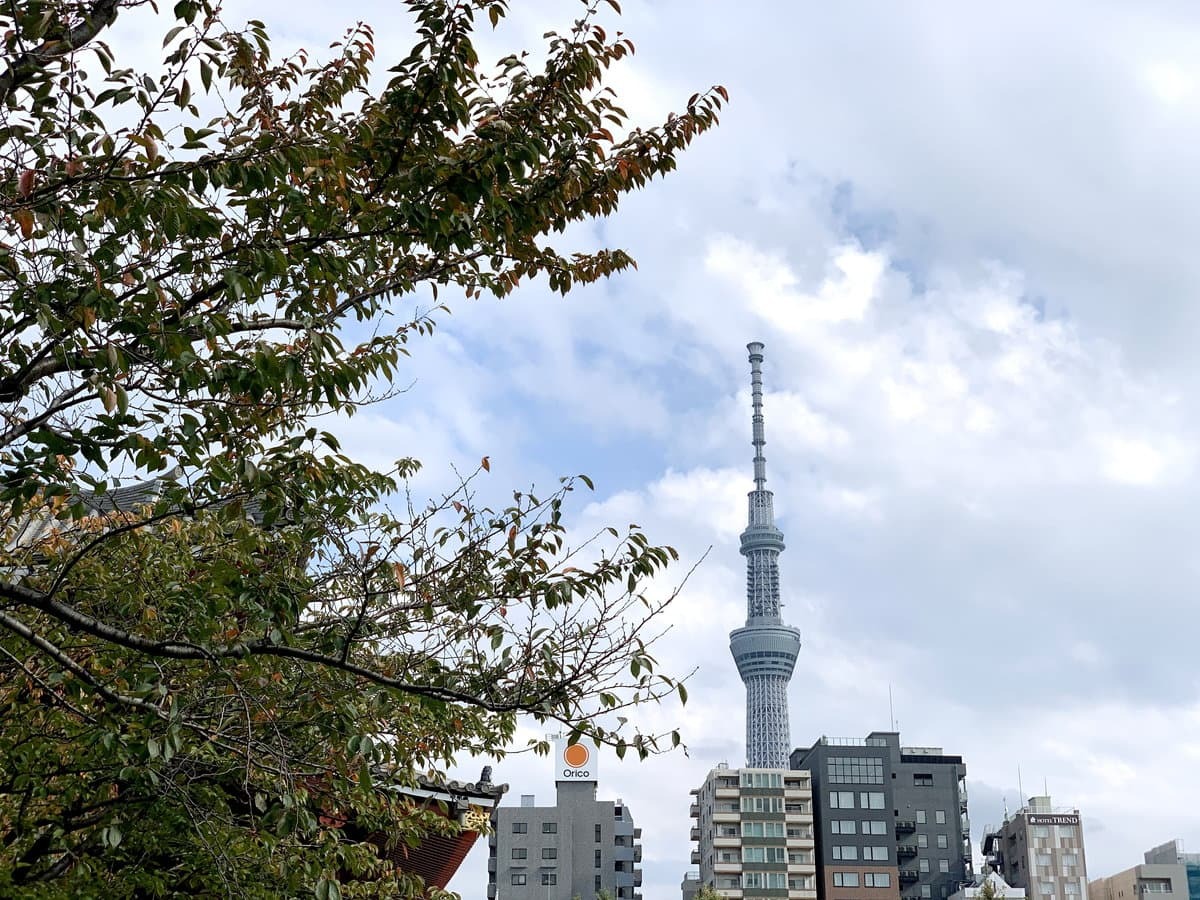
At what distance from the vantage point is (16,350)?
788 cm

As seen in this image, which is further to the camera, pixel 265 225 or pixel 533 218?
pixel 533 218

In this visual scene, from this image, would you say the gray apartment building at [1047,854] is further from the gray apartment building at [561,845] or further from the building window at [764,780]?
the gray apartment building at [561,845]

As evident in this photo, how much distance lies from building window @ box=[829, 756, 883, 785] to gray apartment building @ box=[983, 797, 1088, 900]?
49.0 feet

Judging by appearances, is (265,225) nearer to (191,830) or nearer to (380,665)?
(380,665)

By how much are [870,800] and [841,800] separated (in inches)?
101

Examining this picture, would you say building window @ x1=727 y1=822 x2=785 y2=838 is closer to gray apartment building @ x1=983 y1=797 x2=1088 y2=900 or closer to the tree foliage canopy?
gray apartment building @ x1=983 y1=797 x2=1088 y2=900

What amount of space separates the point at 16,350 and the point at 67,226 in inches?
33.8

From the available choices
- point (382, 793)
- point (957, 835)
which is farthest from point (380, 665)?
point (957, 835)

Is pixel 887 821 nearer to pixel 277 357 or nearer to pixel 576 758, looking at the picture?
pixel 576 758

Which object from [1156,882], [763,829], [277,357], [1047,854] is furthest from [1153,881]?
[277,357]

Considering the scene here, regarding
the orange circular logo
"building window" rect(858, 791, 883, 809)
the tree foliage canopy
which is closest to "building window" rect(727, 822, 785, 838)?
"building window" rect(858, 791, 883, 809)

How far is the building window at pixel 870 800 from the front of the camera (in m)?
109

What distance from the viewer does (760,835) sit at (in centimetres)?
10788

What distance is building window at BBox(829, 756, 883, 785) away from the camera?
110 metres
